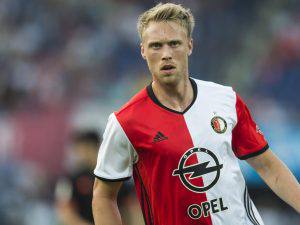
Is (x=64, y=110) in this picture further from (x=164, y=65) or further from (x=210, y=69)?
(x=164, y=65)

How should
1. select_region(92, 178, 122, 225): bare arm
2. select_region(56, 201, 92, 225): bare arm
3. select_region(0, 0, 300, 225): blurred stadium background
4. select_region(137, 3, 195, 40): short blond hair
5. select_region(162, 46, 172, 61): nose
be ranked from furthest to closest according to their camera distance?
select_region(0, 0, 300, 225): blurred stadium background < select_region(56, 201, 92, 225): bare arm < select_region(92, 178, 122, 225): bare arm < select_region(137, 3, 195, 40): short blond hair < select_region(162, 46, 172, 61): nose

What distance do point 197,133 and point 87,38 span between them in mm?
9300

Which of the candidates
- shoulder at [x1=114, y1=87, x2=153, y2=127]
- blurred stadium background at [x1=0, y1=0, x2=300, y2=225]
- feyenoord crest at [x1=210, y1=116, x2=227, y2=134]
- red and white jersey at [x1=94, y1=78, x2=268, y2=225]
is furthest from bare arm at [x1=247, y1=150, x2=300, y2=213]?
blurred stadium background at [x1=0, y1=0, x2=300, y2=225]

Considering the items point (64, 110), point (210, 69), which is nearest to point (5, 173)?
point (64, 110)

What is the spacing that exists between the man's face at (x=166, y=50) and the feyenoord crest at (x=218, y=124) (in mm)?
312

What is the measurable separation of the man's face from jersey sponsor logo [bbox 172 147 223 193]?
43 cm

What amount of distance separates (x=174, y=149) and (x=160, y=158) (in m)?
0.09

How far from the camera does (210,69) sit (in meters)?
12.4

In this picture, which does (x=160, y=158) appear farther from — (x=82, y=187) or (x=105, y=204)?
(x=82, y=187)

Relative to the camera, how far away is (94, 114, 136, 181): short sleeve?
13.8 feet

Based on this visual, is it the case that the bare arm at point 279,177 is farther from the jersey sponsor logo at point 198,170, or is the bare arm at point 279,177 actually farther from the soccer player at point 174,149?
the jersey sponsor logo at point 198,170

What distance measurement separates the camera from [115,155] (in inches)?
167

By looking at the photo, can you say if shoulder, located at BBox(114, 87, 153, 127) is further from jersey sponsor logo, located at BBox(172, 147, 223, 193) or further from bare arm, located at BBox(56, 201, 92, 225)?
bare arm, located at BBox(56, 201, 92, 225)

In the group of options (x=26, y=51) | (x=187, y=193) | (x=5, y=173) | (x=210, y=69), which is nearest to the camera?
(x=187, y=193)
